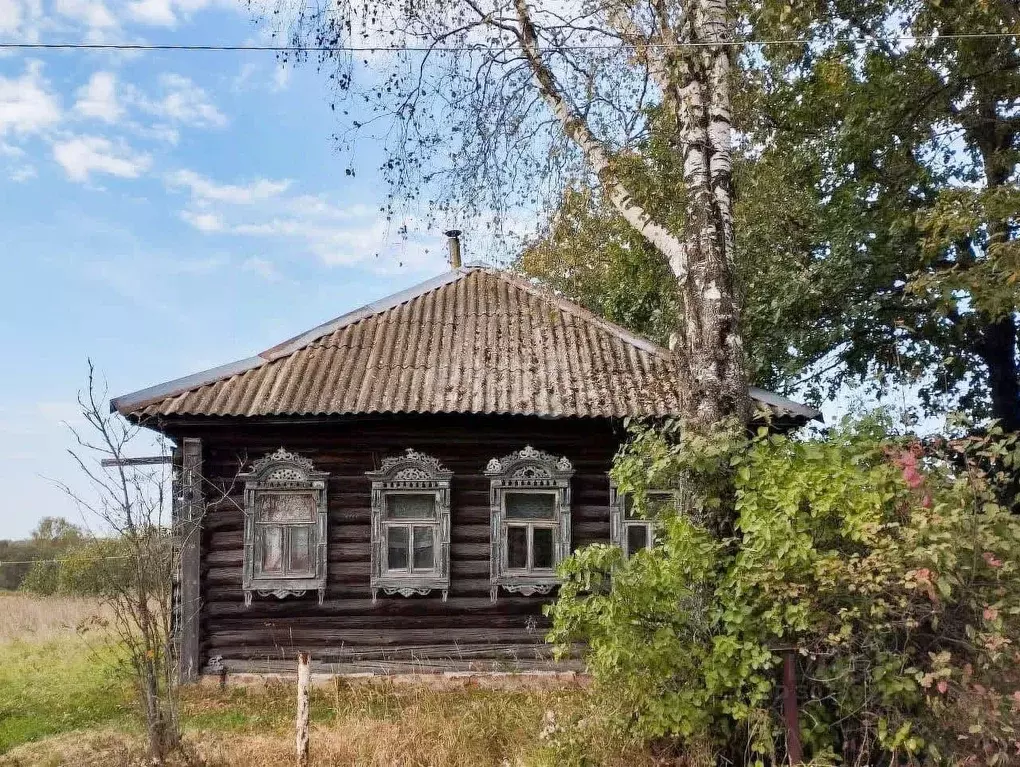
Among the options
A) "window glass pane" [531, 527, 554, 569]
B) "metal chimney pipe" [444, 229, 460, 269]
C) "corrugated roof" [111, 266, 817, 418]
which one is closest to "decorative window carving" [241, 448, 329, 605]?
"corrugated roof" [111, 266, 817, 418]

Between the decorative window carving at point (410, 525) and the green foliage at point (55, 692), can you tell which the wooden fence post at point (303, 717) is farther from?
the decorative window carving at point (410, 525)

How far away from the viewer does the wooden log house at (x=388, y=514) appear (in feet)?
30.5

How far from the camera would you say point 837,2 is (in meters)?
12.4

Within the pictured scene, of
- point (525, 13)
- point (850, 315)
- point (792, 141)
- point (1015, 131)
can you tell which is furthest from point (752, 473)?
point (1015, 131)

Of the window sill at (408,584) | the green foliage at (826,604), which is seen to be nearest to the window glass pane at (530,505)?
the window sill at (408,584)

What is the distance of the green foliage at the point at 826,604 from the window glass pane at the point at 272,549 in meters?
4.73

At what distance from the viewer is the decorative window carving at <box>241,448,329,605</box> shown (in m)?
9.34

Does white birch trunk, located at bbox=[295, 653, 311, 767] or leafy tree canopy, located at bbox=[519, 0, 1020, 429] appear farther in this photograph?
leafy tree canopy, located at bbox=[519, 0, 1020, 429]

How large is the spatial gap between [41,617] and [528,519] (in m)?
10.3

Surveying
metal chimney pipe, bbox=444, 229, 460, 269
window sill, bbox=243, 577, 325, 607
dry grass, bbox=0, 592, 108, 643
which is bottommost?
dry grass, bbox=0, 592, 108, 643

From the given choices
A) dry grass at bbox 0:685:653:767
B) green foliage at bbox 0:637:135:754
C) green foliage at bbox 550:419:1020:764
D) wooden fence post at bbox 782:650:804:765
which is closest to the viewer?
green foliage at bbox 550:419:1020:764

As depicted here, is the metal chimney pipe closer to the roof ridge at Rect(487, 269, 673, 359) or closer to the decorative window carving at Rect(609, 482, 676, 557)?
the roof ridge at Rect(487, 269, 673, 359)

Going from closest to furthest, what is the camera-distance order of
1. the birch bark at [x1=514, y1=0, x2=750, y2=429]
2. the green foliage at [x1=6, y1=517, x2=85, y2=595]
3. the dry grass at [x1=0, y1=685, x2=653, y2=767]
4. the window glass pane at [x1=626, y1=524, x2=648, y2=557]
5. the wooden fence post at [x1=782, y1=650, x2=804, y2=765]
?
the wooden fence post at [x1=782, y1=650, x2=804, y2=765], the dry grass at [x1=0, y1=685, x2=653, y2=767], the birch bark at [x1=514, y1=0, x2=750, y2=429], the window glass pane at [x1=626, y1=524, x2=648, y2=557], the green foliage at [x1=6, y1=517, x2=85, y2=595]

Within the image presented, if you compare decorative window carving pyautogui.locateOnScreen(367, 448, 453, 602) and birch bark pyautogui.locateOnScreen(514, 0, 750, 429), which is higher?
birch bark pyautogui.locateOnScreen(514, 0, 750, 429)
